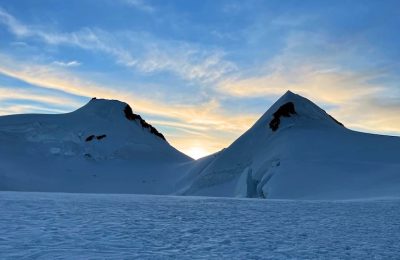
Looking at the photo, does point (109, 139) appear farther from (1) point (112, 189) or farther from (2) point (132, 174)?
(1) point (112, 189)

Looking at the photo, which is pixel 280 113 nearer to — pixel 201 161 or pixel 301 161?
pixel 301 161

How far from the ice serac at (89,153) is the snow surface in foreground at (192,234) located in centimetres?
5177

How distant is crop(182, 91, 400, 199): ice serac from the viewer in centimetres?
4094

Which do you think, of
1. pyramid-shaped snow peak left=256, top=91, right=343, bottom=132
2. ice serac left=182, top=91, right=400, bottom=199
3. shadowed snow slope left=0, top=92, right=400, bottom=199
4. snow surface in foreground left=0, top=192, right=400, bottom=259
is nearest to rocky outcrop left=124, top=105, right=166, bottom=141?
shadowed snow slope left=0, top=92, right=400, bottom=199

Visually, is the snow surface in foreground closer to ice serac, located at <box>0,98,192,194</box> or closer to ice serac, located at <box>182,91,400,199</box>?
ice serac, located at <box>182,91,400,199</box>

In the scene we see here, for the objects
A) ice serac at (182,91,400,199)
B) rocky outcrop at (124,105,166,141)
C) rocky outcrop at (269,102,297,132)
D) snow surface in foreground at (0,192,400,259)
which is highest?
rocky outcrop at (124,105,166,141)

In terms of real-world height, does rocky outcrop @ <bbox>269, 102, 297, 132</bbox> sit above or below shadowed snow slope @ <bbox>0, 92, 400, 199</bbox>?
above

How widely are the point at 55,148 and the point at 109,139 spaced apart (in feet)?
39.9

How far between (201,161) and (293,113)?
71.5 feet

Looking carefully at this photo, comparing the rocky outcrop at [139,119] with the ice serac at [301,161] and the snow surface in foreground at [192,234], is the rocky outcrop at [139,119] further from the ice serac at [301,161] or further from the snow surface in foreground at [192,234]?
the snow surface in foreground at [192,234]

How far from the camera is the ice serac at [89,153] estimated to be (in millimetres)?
72562

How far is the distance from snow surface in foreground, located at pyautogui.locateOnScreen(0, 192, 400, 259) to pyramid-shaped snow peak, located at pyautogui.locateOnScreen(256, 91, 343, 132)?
48372 mm

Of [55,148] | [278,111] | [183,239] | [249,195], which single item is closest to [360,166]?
[249,195]

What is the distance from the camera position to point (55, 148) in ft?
281
